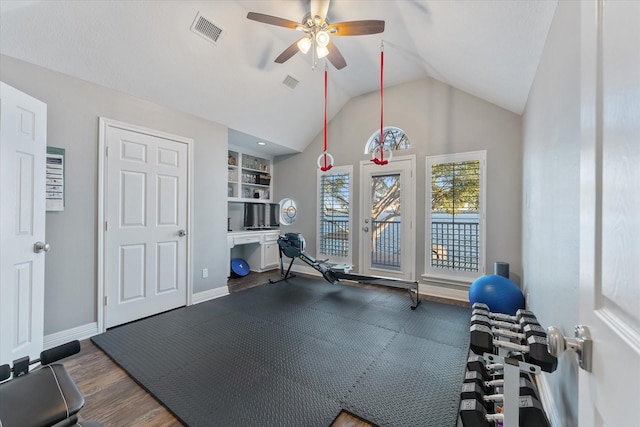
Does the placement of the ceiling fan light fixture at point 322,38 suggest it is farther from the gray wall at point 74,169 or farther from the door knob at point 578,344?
the door knob at point 578,344

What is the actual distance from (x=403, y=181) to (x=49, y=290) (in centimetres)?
447

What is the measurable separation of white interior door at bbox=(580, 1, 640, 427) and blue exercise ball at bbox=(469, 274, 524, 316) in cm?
230

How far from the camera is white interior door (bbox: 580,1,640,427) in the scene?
17.5 inches

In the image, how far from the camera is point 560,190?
1.46m

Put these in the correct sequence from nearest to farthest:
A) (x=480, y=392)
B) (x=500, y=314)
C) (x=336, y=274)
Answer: (x=480, y=392), (x=500, y=314), (x=336, y=274)

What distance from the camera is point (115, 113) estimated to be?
279cm

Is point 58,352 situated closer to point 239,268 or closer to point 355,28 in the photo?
point 355,28

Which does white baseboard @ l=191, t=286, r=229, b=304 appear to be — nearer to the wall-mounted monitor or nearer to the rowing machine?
the rowing machine

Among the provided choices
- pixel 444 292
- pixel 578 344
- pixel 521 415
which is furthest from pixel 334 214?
pixel 578 344

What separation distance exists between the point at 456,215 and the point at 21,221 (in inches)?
181

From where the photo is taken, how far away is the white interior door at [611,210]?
0.44 metres

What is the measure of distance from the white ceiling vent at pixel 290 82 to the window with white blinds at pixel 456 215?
236 centimetres

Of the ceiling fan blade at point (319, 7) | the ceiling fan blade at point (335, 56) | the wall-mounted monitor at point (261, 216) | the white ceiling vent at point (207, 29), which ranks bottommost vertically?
the wall-mounted monitor at point (261, 216)

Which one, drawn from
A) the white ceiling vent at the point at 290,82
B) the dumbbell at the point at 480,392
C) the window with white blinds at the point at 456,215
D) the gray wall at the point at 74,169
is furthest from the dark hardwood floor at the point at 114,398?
the white ceiling vent at the point at 290,82
